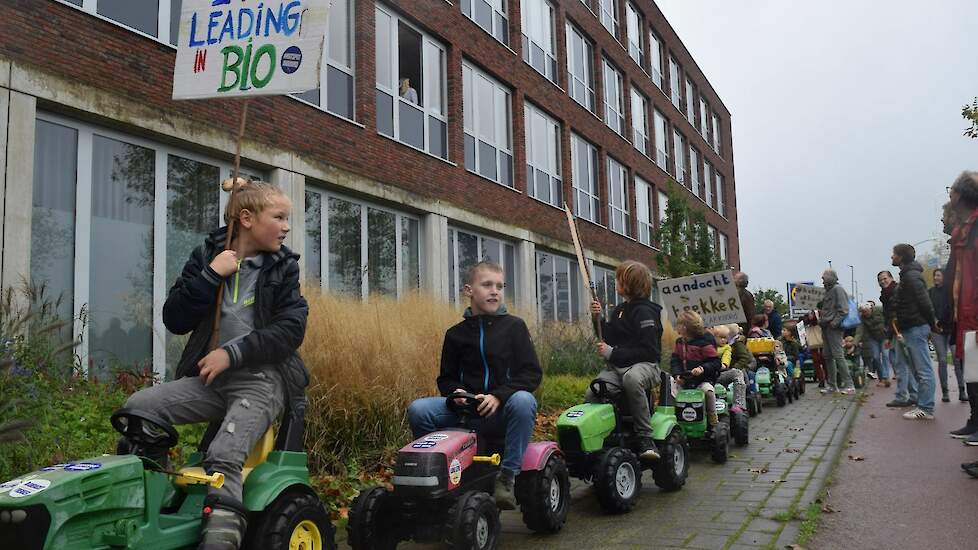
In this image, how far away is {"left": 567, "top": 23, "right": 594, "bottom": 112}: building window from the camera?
86.2ft

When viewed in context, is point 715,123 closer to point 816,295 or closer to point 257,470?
point 816,295

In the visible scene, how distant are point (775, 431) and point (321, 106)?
9.07 meters

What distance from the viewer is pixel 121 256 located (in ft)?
33.7

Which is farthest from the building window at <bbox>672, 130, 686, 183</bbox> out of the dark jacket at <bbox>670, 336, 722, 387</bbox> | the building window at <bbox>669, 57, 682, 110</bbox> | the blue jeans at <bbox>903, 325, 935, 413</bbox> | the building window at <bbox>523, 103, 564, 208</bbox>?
the dark jacket at <bbox>670, 336, 722, 387</bbox>

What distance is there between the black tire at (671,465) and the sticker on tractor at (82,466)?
3.98m

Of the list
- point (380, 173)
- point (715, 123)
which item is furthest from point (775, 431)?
point (715, 123)

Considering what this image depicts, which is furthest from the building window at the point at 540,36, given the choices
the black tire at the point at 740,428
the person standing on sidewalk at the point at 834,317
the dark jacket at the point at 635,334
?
the dark jacket at the point at 635,334

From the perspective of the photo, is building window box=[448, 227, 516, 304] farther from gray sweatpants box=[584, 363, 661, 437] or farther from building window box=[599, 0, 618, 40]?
building window box=[599, 0, 618, 40]

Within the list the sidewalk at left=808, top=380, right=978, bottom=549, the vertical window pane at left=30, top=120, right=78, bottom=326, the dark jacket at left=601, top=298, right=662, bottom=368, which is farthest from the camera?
the vertical window pane at left=30, top=120, right=78, bottom=326

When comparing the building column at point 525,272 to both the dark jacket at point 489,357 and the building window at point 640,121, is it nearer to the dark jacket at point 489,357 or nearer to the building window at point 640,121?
the building window at point 640,121

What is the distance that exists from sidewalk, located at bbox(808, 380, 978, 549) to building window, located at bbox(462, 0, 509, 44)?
14225 mm

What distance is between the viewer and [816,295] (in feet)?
61.3

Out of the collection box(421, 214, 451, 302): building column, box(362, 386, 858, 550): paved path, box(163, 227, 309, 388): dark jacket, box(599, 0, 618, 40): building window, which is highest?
box(599, 0, 618, 40): building window

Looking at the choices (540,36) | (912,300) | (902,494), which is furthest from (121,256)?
(540,36)
